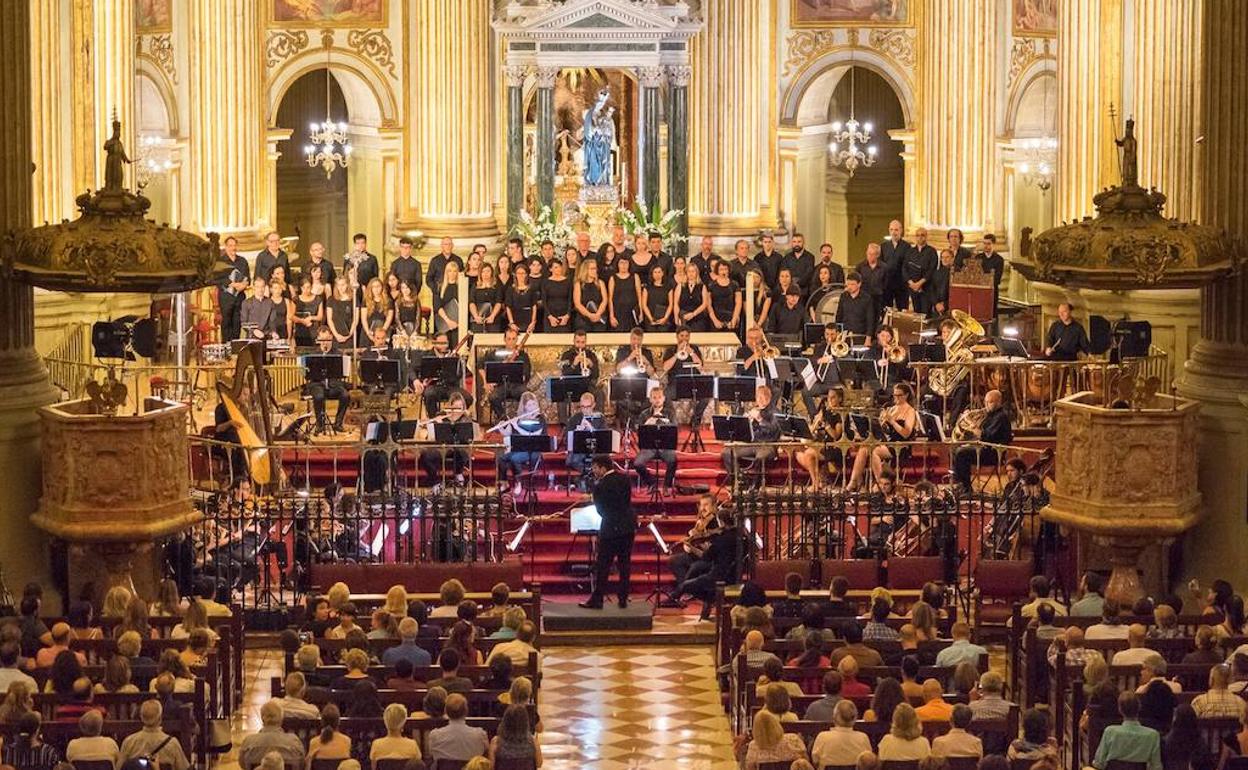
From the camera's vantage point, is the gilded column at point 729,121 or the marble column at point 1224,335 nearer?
the marble column at point 1224,335

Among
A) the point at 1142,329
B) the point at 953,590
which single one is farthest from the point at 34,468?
the point at 1142,329

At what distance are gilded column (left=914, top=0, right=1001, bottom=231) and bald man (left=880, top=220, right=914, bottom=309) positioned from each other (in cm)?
394

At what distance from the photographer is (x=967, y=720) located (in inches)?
657

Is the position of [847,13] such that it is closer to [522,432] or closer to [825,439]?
[825,439]

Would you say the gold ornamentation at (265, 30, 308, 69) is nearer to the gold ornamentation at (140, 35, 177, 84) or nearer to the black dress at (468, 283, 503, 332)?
the gold ornamentation at (140, 35, 177, 84)

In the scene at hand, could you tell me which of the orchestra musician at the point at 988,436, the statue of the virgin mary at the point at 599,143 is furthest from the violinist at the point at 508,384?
the statue of the virgin mary at the point at 599,143

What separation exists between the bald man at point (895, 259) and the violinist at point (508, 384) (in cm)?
570

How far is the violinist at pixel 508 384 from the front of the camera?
27.7 m

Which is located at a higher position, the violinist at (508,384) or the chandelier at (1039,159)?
the chandelier at (1039,159)

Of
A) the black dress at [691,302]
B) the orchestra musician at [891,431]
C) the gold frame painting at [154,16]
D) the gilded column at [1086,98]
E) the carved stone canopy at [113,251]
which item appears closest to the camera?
the carved stone canopy at [113,251]

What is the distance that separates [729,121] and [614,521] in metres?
14.6

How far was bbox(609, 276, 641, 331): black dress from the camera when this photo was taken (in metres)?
30.6

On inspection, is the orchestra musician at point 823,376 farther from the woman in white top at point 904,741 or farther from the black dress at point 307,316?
the woman in white top at point 904,741

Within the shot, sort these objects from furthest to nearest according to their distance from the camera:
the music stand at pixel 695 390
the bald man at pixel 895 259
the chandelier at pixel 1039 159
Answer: the chandelier at pixel 1039 159 < the bald man at pixel 895 259 < the music stand at pixel 695 390
